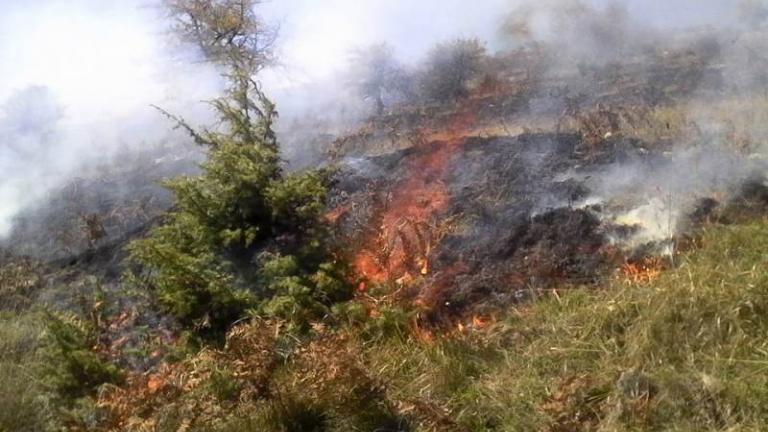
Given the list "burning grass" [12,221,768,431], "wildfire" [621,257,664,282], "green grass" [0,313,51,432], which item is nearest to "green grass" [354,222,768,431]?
"burning grass" [12,221,768,431]

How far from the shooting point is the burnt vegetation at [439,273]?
3936mm

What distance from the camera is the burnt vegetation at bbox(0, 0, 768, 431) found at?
3936mm

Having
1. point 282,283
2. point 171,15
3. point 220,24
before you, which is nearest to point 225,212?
point 282,283

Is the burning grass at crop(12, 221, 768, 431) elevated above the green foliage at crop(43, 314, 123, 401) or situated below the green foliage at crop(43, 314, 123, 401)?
below

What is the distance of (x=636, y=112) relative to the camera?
731 centimetres

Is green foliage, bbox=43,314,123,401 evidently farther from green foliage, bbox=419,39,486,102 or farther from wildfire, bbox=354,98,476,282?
green foliage, bbox=419,39,486,102

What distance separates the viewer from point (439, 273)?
18.0ft

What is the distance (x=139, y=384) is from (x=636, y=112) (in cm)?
544

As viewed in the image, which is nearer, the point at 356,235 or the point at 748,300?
the point at 748,300

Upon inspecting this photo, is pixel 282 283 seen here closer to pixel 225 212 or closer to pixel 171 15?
pixel 225 212

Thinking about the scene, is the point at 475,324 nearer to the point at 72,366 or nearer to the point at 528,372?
the point at 528,372

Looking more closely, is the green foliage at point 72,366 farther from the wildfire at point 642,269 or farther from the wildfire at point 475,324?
the wildfire at point 642,269

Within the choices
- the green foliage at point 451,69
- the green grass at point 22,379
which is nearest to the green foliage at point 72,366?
the green grass at point 22,379

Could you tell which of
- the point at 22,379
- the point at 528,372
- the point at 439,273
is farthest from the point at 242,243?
the point at 528,372
